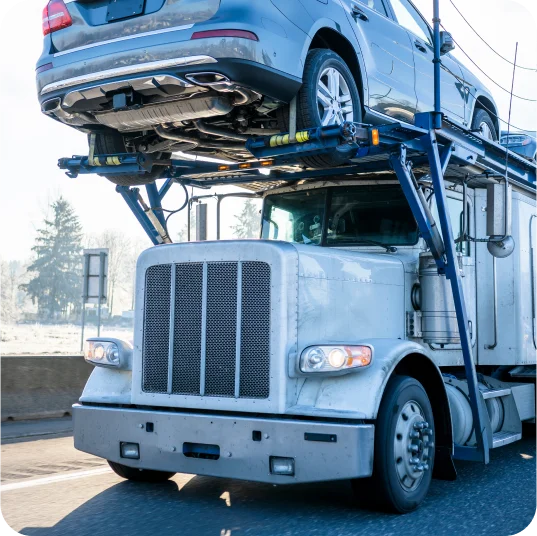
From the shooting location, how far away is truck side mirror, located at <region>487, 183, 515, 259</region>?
655 cm

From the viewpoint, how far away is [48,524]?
5.17 meters

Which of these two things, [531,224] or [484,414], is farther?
[531,224]

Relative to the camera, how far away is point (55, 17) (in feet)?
20.6

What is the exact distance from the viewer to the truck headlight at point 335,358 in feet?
17.1

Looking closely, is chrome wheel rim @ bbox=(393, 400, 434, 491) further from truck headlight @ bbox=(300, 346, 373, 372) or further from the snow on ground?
the snow on ground

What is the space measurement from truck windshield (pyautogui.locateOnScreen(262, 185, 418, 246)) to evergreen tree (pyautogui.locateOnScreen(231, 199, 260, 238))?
0.53 metres

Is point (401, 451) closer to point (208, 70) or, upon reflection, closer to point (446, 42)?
point (208, 70)

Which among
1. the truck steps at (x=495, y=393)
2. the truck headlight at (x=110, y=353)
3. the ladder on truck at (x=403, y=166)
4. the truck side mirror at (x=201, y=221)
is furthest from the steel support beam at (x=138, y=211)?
the truck steps at (x=495, y=393)

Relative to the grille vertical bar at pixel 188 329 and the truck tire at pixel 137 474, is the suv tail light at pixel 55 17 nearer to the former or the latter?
the grille vertical bar at pixel 188 329

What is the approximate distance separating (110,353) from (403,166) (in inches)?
98.1

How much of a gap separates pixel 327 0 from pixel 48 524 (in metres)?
4.23

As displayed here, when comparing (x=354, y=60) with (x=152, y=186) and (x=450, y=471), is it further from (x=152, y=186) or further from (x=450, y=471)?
(x=450, y=471)

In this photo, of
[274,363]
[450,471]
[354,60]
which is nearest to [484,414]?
[450,471]

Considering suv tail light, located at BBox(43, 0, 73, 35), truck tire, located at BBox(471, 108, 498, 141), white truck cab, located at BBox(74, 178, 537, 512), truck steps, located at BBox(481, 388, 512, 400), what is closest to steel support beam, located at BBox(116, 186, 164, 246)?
suv tail light, located at BBox(43, 0, 73, 35)
